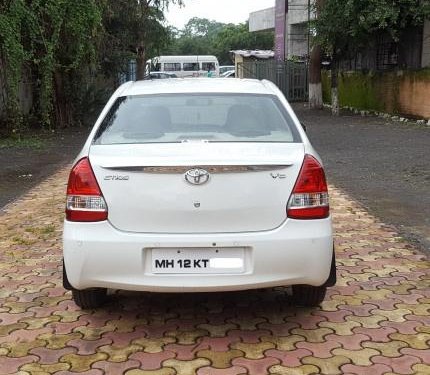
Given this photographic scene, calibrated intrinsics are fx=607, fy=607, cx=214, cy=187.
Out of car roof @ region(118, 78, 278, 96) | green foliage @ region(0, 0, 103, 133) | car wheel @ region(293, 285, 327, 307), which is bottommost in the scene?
car wheel @ region(293, 285, 327, 307)

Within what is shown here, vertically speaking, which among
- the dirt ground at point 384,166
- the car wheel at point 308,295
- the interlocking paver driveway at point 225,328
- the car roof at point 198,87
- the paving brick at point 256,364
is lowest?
the dirt ground at point 384,166

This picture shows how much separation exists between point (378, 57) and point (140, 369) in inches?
839

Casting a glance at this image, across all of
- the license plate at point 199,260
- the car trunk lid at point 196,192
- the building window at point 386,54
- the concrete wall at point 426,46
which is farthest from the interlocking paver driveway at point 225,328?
the building window at point 386,54

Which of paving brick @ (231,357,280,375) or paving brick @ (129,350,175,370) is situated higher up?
paving brick @ (129,350,175,370)

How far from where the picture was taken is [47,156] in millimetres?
12609

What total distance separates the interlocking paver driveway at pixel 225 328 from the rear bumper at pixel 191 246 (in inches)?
15.8

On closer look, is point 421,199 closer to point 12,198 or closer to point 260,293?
point 260,293

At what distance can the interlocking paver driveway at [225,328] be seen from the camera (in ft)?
11.2

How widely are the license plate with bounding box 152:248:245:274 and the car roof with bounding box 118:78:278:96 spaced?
4.62 feet

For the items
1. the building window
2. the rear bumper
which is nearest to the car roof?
the rear bumper

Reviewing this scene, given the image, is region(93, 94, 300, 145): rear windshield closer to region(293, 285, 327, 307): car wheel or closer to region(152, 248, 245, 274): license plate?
region(152, 248, 245, 274): license plate

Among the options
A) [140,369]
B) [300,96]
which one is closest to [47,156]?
[140,369]

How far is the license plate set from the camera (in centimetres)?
348

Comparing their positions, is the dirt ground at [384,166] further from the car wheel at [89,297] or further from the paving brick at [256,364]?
the car wheel at [89,297]
